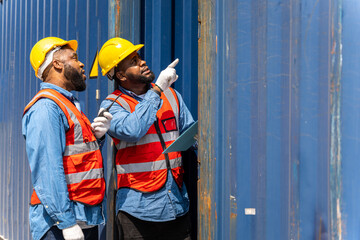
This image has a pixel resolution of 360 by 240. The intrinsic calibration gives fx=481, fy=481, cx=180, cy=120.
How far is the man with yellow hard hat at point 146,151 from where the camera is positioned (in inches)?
114

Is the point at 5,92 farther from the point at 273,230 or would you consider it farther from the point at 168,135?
the point at 273,230

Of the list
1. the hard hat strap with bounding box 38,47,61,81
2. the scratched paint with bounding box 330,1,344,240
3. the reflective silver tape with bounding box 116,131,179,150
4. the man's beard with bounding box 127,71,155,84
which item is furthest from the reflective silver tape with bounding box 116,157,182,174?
the scratched paint with bounding box 330,1,344,240

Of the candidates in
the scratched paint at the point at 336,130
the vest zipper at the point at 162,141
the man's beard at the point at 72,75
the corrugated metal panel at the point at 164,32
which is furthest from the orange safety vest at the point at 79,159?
the scratched paint at the point at 336,130

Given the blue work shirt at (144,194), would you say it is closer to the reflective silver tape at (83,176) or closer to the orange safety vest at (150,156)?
the orange safety vest at (150,156)

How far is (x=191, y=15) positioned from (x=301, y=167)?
1701 millimetres

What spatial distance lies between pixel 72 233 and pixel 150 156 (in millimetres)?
687

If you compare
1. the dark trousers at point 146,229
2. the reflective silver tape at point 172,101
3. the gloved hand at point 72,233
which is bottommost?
the dark trousers at point 146,229

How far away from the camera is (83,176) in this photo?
8.96 feet

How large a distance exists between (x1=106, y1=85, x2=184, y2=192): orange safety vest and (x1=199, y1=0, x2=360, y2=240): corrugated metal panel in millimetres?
677

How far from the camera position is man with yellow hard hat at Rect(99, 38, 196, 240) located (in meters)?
2.89

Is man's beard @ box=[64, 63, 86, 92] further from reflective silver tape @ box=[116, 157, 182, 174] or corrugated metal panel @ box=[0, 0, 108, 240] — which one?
corrugated metal panel @ box=[0, 0, 108, 240]

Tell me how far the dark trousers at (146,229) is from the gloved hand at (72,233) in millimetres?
436

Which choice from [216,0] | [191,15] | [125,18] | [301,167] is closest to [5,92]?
[125,18]

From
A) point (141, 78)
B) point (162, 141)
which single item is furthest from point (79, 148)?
point (141, 78)
